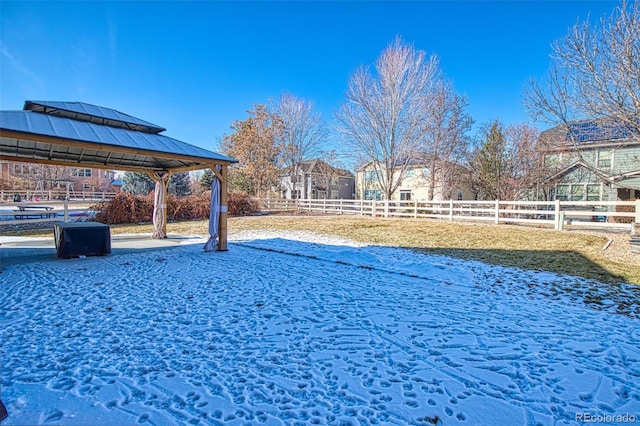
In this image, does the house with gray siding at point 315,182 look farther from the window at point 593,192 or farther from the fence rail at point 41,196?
the window at point 593,192

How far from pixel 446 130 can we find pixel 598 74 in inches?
441

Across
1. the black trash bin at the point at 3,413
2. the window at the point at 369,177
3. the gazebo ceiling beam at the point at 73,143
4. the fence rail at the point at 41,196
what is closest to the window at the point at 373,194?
the window at the point at 369,177

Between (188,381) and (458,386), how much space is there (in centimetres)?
206

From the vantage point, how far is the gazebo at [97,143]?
5.21m

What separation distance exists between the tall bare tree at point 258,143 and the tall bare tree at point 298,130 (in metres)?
1.09

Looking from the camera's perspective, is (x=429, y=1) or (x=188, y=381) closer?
(x=188, y=381)

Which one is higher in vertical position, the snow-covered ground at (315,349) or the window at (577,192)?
the window at (577,192)

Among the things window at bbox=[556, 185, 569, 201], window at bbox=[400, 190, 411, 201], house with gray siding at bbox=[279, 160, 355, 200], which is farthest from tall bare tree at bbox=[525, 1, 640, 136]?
house with gray siding at bbox=[279, 160, 355, 200]

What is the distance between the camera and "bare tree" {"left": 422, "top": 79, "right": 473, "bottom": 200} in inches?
765

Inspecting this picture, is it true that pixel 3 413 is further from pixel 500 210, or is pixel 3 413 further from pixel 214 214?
pixel 500 210

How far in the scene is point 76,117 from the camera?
6.83 metres

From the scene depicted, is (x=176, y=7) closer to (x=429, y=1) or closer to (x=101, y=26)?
(x=101, y=26)

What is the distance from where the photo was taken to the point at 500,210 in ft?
43.1

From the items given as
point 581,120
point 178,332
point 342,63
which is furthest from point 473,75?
point 178,332
